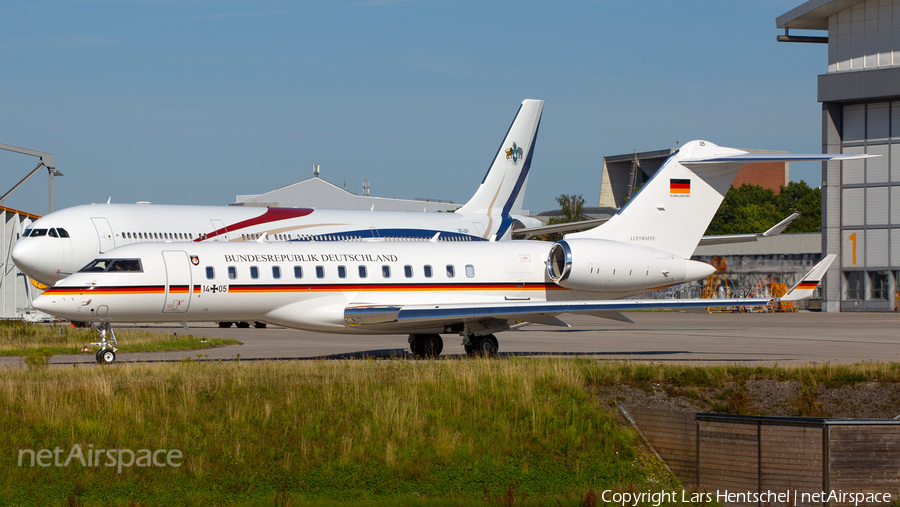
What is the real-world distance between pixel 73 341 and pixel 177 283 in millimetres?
9693

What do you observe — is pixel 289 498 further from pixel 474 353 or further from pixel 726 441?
pixel 474 353

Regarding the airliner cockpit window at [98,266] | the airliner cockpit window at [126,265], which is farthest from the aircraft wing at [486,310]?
the airliner cockpit window at [98,266]

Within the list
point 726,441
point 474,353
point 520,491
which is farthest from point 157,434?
point 474,353

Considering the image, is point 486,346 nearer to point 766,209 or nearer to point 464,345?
point 464,345

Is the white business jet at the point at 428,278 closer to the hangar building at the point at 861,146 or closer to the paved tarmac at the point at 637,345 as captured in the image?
the paved tarmac at the point at 637,345

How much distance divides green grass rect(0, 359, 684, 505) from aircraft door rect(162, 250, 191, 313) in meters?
3.64

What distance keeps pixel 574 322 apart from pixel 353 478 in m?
32.9

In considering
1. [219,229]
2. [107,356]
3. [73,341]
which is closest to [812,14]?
[219,229]

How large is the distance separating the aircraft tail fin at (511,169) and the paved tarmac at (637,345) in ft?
23.6

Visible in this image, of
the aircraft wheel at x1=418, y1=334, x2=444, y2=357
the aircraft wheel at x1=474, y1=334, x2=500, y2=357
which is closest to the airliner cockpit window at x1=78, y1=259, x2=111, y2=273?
the aircraft wheel at x1=418, y1=334, x2=444, y2=357

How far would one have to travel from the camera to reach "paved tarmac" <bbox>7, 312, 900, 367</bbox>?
80.6 feet

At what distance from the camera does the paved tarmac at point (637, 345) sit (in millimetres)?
24562

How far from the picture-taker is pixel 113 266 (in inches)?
821

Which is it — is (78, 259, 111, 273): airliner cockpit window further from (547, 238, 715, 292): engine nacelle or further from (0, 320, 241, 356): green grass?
(547, 238, 715, 292): engine nacelle
